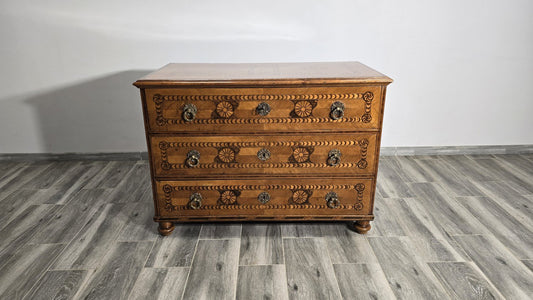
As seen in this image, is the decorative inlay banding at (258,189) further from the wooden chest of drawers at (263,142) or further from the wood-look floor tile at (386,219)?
the wood-look floor tile at (386,219)

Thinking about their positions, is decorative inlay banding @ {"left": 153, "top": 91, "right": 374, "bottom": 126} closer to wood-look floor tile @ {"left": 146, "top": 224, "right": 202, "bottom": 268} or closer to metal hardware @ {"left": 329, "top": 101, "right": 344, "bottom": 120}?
metal hardware @ {"left": 329, "top": 101, "right": 344, "bottom": 120}

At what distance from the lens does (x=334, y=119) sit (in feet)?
5.58

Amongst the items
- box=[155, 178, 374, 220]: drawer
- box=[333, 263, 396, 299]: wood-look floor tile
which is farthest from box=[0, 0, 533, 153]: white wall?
box=[333, 263, 396, 299]: wood-look floor tile

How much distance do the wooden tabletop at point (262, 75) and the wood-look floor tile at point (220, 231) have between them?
745 millimetres

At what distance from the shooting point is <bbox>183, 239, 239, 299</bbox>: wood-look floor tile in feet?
4.91

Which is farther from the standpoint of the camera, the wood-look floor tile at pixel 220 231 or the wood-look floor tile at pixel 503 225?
the wood-look floor tile at pixel 220 231

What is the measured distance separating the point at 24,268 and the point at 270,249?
1.06 m

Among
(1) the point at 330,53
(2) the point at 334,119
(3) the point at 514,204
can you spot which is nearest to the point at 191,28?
(1) the point at 330,53

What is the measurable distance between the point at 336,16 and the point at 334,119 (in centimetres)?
112

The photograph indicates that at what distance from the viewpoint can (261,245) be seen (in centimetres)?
179

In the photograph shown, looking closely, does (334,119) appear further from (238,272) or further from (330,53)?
(330,53)

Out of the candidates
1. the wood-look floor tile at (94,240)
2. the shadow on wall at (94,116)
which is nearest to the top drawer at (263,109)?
the wood-look floor tile at (94,240)

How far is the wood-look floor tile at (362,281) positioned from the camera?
4.84 ft

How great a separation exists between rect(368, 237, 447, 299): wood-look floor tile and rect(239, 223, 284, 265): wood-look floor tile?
451 mm
